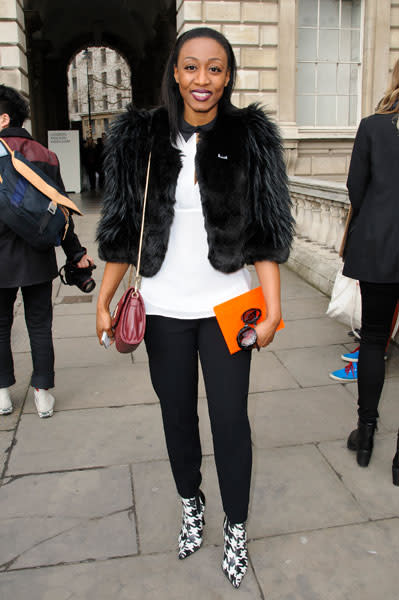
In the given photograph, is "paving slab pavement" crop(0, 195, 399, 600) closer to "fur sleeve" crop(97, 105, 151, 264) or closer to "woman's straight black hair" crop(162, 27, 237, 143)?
"fur sleeve" crop(97, 105, 151, 264)

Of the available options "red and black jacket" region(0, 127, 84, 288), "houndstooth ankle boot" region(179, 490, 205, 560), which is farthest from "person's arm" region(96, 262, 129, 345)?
"red and black jacket" region(0, 127, 84, 288)

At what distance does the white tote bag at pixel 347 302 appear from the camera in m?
4.14

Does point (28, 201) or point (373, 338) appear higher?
point (28, 201)

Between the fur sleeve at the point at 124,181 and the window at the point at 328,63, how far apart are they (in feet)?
38.4

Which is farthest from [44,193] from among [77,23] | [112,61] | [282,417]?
[112,61]

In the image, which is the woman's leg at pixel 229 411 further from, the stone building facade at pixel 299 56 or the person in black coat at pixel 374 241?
the stone building facade at pixel 299 56

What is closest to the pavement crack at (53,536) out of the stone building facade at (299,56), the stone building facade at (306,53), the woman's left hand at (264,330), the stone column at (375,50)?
the woman's left hand at (264,330)

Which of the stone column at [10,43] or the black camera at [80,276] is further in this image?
the stone column at [10,43]

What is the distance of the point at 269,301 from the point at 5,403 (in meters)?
2.25

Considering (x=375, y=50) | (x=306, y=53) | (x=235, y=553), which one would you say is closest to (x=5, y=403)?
(x=235, y=553)

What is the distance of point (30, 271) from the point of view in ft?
11.2

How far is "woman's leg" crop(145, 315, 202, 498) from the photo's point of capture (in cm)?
213

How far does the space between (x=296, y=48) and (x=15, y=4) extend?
552cm

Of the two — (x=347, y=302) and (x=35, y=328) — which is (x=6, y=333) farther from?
(x=347, y=302)
